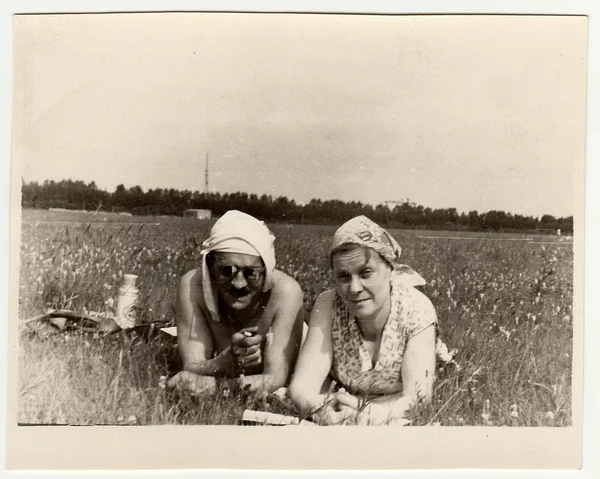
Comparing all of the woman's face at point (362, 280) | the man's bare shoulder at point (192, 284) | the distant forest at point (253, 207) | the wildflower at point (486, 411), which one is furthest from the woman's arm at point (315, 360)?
the wildflower at point (486, 411)

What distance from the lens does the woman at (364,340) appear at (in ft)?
12.4

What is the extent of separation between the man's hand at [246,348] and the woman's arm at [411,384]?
2.37ft

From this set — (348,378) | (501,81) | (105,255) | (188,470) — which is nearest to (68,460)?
(188,470)

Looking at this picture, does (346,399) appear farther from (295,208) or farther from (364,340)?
(295,208)

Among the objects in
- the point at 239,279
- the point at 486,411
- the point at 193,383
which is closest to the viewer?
the point at 239,279

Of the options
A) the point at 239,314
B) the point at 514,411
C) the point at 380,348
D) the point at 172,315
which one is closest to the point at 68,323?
the point at 172,315

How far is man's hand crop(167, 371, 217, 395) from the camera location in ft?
12.6

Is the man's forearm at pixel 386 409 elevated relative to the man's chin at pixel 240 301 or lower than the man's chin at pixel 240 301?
lower

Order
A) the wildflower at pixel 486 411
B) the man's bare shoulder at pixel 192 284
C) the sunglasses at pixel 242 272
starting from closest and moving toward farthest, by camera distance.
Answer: the sunglasses at pixel 242 272 < the man's bare shoulder at pixel 192 284 < the wildflower at pixel 486 411

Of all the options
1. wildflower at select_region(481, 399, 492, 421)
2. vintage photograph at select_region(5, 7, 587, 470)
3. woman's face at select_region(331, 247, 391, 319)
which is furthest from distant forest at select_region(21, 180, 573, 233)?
wildflower at select_region(481, 399, 492, 421)

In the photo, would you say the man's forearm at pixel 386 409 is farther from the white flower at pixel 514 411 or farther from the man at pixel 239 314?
the white flower at pixel 514 411

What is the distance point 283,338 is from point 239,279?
440mm

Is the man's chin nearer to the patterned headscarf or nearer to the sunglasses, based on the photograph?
the sunglasses

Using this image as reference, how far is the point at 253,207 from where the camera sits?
3.89 meters
